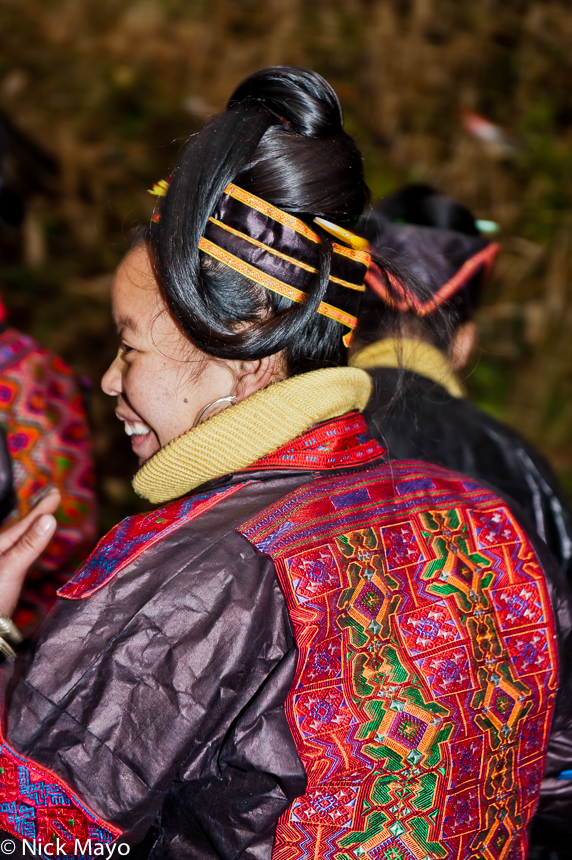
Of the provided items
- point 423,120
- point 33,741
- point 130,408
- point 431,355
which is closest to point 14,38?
point 423,120

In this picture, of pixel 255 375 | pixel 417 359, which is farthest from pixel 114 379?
pixel 417 359

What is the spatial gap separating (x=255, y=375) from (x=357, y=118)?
5.79 m

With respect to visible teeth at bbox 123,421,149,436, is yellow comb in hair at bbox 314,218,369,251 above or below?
above

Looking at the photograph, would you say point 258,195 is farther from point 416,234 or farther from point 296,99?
point 416,234

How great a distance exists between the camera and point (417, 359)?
215cm

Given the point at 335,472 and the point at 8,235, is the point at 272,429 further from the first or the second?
the point at 8,235

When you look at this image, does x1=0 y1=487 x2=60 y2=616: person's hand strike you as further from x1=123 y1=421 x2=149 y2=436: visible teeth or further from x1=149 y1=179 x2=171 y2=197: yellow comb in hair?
x1=149 y1=179 x2=171 y2=197: yellow comb in hair

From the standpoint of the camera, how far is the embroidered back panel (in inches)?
45.3

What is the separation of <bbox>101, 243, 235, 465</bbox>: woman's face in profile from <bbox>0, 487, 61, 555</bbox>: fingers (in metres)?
0.23

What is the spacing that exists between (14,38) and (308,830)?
663cm

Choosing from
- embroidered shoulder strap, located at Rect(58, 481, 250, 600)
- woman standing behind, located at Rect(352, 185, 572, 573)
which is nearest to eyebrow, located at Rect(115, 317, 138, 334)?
embroidered shoulder strap, located at Rect(58, 481, 250, 600)

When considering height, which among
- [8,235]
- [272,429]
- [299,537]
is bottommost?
[8,235]

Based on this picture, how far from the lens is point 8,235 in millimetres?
5645

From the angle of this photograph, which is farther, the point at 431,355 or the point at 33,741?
the point at 431,355
